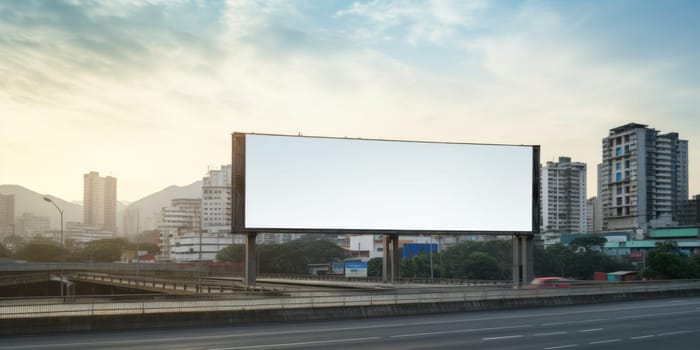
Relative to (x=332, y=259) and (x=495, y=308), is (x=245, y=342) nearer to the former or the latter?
(x=495, y=308)

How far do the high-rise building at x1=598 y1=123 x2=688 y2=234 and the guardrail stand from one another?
138 metres

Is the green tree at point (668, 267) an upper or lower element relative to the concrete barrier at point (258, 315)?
lower

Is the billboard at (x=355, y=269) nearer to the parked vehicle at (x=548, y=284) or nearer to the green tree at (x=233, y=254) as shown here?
the green tree at (x=233, y=254)

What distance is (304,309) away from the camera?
29969 millimetres

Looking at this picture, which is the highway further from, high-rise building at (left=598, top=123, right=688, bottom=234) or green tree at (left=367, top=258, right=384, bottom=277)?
high-rise building at (left=598, top=123, right=688, bottom=234)

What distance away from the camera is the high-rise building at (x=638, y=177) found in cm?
17800

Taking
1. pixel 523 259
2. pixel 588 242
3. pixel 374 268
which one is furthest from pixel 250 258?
pixel 588 242

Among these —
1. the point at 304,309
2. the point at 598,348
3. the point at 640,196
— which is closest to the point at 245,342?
the point at 304,309

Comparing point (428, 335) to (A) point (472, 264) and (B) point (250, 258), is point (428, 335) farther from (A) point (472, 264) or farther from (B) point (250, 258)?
(A) point (472, 264)

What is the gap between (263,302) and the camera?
3912cm

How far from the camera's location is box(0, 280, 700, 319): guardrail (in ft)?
91.8

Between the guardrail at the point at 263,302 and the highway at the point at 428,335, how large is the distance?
3051 mm

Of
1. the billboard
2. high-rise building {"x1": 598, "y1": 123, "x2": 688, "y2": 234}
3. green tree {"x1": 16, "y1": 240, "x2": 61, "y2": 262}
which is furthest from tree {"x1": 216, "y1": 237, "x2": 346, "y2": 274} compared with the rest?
high-rise building {"x1": 598, "y1": 123, "x2": 688, "y2": 234}

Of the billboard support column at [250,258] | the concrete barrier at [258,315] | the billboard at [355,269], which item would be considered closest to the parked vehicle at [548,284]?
the concrete barrier at [258,315]
